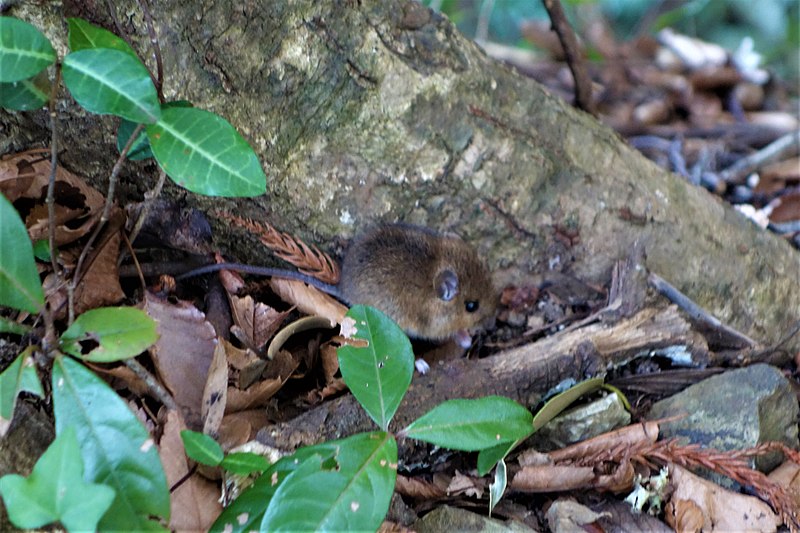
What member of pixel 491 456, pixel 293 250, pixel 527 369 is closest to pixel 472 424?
pixel 491 456

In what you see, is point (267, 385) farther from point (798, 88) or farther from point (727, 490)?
point (798, 88)

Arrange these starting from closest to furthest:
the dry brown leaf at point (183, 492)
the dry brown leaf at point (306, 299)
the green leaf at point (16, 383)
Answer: the green leaf at point (16, 383)
the dry brown leaf at point (183, 492)
the dry brown leaf at point (306, 299)

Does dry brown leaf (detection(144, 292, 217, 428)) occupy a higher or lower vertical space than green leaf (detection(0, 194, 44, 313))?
lower

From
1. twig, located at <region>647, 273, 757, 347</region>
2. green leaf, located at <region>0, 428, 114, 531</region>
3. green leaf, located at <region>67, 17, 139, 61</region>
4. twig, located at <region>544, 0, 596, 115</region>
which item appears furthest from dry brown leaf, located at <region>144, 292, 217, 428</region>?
twig, located at <region>544, 0, 596, 115</region>

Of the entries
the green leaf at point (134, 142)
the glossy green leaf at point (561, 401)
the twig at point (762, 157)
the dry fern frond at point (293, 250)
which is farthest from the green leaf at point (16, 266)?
the twig at point (762, 157)

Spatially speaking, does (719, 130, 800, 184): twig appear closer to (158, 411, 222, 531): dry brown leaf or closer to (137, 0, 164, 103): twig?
(137, 0, 164, 103): twig

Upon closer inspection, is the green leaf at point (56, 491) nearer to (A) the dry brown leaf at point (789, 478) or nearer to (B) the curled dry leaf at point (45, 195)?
(B) the curled dry leaf at point (45, 195)
